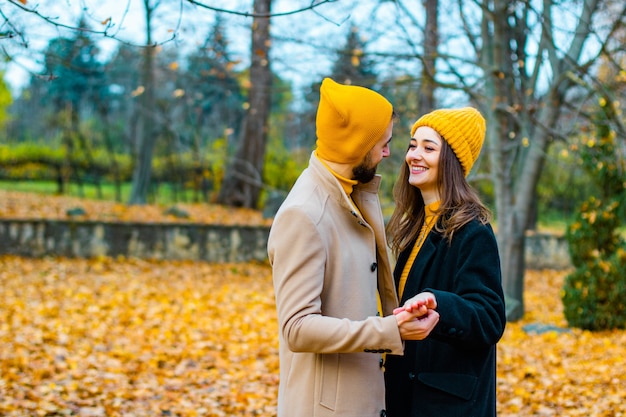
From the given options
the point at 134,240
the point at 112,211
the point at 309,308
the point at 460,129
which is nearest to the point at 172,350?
the point at 460,129

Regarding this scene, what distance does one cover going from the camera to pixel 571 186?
71.2ft

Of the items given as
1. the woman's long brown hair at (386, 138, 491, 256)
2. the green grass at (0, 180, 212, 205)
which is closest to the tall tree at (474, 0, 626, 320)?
the woman's long brown hair at (386, 138, 491, 256)

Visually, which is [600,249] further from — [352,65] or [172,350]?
[172,350]

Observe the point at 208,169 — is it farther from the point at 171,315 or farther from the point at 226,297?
the point at 171,315

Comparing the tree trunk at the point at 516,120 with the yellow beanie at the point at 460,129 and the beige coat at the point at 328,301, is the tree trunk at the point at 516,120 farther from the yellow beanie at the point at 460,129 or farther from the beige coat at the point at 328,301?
the beige coat at the point at 328,301

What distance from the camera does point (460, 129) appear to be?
2.41 metres

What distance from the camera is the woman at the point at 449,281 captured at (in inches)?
84.8

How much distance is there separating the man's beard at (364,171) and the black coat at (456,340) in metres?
0.40

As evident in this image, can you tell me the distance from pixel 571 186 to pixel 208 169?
Answer: 11.9 meters

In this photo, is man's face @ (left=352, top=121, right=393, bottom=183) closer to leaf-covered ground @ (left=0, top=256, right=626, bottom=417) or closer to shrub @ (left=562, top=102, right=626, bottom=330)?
leaf-covered ground @ (left=0, top=256, right=626, bottom=417)

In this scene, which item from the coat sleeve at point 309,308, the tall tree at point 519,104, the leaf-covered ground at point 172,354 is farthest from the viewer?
the tall tree at point 519,104

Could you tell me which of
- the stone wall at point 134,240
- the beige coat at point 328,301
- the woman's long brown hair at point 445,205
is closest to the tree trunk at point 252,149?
the stone wall at point 134,240

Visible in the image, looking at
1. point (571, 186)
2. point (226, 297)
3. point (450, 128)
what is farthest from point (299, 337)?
point (571, 186)

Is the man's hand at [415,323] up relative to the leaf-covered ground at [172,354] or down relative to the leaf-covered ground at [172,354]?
up
